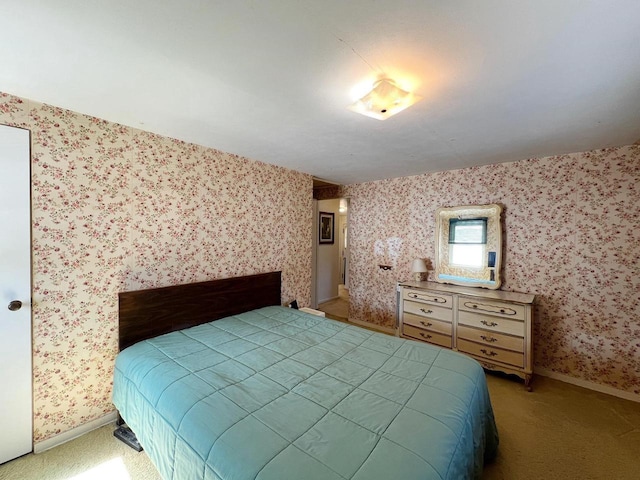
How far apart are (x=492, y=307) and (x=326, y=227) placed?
3.28m

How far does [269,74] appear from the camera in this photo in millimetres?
1361

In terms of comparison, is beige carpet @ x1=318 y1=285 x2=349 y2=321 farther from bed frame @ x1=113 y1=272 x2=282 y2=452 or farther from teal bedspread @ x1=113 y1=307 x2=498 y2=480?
teal bedspread @ x1=113 y1=307 x2=498 y2=480

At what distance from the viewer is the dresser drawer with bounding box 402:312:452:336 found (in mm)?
2934

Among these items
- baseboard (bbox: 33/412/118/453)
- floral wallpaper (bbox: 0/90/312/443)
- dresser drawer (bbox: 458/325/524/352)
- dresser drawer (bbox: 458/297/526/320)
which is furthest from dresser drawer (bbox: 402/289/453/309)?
baseboard (bbox: 33/412/118/453)

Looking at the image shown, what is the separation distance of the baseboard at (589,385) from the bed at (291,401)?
167cm

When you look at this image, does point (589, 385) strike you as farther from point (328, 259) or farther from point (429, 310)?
point (328, 259)

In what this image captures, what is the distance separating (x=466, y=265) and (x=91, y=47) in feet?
11.9

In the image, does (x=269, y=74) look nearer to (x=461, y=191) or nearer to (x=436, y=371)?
(x=436, y=371)

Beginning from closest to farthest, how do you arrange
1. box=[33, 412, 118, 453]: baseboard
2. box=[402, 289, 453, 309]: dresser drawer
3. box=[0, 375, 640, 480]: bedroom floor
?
box=[0, 375, 640, 480]: bedroom floor < box=[33, 412, 118, 453]: baseboard < box=[402, 289, 453, 309]: dresser drawer

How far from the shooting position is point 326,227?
5.35 metres

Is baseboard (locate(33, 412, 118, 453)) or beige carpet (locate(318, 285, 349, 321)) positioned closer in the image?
baseboard (locate(33, 412, 118, 453))

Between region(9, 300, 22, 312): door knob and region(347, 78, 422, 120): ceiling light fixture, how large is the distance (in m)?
2.40

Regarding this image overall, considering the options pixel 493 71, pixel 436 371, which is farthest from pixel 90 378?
pixel 493 71

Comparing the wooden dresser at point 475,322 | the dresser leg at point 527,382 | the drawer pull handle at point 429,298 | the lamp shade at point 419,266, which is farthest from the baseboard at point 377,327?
the dresser leg at point 527,382
